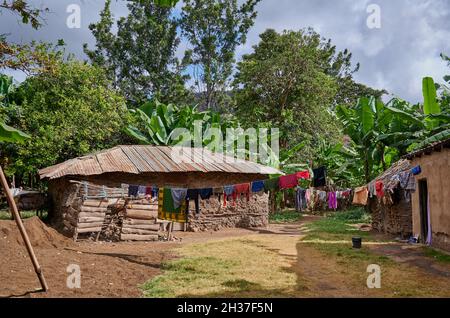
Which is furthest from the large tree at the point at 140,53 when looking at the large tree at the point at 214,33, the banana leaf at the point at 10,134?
the banana leaf at the point at 10,134

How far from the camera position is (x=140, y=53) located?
28.4m

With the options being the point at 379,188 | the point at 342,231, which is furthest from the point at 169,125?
the point at 379,188

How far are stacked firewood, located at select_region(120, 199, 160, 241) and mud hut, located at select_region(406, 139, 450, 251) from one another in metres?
9.11

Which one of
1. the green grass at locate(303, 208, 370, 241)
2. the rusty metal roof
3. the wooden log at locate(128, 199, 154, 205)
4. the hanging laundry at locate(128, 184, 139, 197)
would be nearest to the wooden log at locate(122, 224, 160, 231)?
the wooden log at locate(128, 199, 154, 205)

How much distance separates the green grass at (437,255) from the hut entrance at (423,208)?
1.06m

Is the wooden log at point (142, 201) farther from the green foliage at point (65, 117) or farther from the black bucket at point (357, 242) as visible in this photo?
the black bucket at point (357, 242)

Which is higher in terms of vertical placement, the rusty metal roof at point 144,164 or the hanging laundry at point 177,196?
the rusty metal roof at point 144,164

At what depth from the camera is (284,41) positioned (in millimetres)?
25219

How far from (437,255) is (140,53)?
898 inches

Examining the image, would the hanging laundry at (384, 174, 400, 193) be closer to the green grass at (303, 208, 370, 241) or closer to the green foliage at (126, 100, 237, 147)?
the green grass at (303, 208, 370, 241)

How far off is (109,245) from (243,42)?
21.1 meters

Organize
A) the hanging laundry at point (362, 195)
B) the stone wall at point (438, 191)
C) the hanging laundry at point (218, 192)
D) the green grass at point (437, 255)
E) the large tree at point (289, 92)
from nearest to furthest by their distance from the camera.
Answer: the green grass at point (437, 255) → the stone wall at point (438, 191) → the hanging laundry at point (218, 192) → the hanging laundry at point (362, 195) → the large tree at point (289, 92)

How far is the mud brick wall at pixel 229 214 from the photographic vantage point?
1945 centimetres
